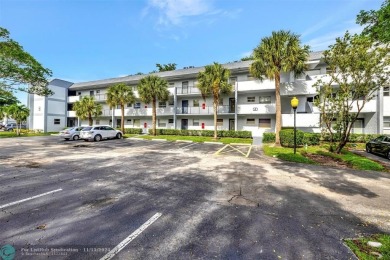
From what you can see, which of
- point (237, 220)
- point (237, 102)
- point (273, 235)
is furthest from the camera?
point (237, 102)

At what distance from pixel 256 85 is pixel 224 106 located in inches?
190

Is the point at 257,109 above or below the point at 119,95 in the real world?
below

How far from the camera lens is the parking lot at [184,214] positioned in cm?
305

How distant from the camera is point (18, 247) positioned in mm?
2984

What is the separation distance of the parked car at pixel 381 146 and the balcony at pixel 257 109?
9619mm

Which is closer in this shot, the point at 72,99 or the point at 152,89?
the point at 152,89

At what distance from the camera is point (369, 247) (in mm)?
3146

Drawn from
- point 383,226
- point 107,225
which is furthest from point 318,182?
point 107,225

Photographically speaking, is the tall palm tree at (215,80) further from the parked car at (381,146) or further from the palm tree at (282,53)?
the parked car at (381,146)

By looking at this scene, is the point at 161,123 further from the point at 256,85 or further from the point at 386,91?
the point at 386,91

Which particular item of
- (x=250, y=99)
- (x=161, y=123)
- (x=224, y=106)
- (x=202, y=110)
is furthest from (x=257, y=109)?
(x=161, y=123)

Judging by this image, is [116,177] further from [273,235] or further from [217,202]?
[273,235]

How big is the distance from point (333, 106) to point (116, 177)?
15.1m

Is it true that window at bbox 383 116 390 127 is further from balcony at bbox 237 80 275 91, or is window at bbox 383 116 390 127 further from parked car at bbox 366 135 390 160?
balcony at bbox 237 80 275 91
